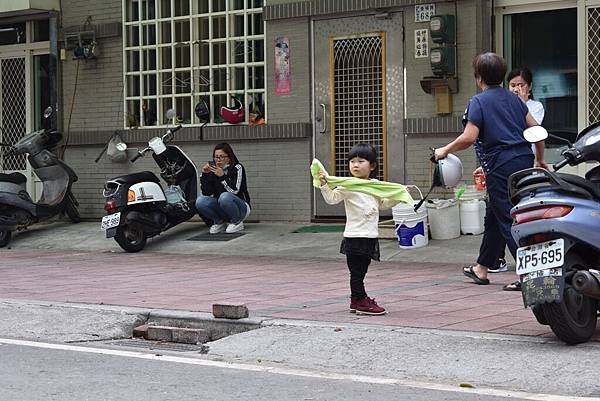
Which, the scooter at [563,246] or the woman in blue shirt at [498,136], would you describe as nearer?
the scooter at [563,246]

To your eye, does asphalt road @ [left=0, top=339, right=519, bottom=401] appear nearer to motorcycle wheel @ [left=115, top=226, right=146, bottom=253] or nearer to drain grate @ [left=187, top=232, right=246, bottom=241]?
motorcycle wheel @ [left=115, top=226, right=146, bottom=253]

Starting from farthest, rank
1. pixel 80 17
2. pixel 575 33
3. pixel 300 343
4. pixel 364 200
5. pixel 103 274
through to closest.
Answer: pixel 80 17 → pixel 575 33 → pixel 103 274 → pixel 364 200 → pixel 300 343

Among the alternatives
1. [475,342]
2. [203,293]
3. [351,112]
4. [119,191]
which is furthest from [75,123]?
[475,342]

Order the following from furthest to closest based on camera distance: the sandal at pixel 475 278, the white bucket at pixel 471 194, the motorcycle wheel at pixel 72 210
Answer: the motorcycle wheel at pixel 72 210
the white bucket at pixel 471 194
the sandal at pixel 475 278

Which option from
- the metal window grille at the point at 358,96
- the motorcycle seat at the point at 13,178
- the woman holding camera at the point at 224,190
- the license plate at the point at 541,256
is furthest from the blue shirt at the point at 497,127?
the motorcycle seat at the point at 13,178

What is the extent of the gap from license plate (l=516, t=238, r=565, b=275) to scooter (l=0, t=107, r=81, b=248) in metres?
9.85

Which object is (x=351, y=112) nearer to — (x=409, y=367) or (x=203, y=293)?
(x=203, y=293)

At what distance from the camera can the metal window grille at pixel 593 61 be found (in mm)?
12195

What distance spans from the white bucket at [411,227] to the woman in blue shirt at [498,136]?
3.46 meters

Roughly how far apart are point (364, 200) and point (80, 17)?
31.9 feet

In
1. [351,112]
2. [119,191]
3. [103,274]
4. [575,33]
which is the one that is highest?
[575,33]

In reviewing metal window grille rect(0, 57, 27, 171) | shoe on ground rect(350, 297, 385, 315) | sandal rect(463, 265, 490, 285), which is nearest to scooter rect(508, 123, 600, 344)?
shoe on ground rect(350, 297, 385, 315)

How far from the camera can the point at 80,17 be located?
637 inches

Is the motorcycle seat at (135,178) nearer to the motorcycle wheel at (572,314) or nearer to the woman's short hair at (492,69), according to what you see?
the woman's short hair at (492,69)
